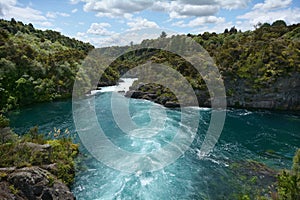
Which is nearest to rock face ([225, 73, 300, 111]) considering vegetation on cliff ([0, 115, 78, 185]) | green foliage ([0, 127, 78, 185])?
green foliage ([0, 127, 78, 185])

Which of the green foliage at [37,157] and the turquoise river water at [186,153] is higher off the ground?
the green foliage at [37,157]

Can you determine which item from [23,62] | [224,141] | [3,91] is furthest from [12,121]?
[224,141]

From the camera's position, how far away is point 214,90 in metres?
39.8

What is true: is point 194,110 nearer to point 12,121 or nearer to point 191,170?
point 191,170

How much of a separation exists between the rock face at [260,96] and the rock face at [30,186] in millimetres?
26433

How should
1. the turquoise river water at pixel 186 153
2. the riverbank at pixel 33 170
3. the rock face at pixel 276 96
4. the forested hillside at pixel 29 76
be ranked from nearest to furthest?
the riverbank at pixel 33 170 → the turquoise river water at pixel 186 153 → the forested hillside at pixel 29 76 → the rock face at pixel 276 96

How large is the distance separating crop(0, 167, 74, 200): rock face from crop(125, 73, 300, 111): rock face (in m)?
26.4

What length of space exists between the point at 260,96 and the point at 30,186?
34.8m

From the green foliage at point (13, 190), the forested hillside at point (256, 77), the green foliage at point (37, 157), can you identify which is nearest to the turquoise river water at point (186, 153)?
the green foliage at point (37, 157)

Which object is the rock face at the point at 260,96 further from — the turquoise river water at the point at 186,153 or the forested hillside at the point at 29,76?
the forested hillside at the point at 29,76

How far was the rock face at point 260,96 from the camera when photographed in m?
35.9

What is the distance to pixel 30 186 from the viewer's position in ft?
38.8

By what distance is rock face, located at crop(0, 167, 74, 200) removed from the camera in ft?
37.1

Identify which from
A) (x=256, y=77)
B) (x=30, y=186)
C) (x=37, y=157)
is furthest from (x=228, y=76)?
(x=30, y=186)
